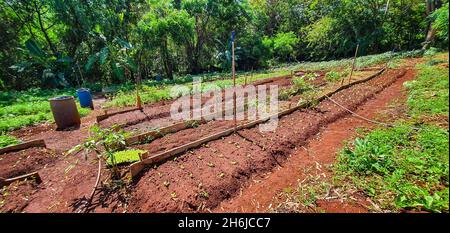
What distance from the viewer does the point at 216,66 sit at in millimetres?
24422

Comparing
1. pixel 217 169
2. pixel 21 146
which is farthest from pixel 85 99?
pixel 217 169

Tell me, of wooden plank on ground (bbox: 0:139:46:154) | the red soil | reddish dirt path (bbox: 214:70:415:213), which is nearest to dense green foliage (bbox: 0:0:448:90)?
wooden plank on ground (bbox: 0:139:46:154)

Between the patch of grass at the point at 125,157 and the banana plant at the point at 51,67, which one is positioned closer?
the patch of grass at the point at 125,157

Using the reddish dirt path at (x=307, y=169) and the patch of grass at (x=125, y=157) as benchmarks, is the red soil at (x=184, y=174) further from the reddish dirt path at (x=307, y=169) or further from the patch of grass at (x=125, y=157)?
the patch of grass at (x=125, y=157)

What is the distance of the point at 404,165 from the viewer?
9.89 ft

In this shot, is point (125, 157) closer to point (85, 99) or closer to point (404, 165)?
point (404, 165)

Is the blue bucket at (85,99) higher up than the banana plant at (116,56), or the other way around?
the banana plant at (116,56)

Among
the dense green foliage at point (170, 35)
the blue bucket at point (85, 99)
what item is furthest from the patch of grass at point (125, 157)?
the dense green foliage at point (170, 35)

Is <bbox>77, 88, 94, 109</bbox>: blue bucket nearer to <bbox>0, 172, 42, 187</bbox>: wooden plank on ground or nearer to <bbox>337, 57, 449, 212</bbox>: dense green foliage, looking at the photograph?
<bbox>0, 172, 42, 187</bbox>: wooden plank on ground

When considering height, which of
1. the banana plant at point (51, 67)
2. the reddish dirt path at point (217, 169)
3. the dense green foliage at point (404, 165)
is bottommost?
the reddish dirt path at point (217, 169)

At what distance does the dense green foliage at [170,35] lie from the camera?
615 inches

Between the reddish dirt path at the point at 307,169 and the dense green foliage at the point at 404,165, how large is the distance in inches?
11.7
